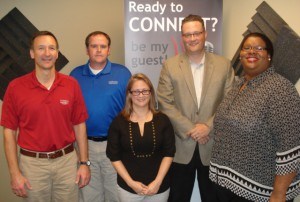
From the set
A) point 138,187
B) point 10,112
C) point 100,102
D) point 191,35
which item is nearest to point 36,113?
point 10,112

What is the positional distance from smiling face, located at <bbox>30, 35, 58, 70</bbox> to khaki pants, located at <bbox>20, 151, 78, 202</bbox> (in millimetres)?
653

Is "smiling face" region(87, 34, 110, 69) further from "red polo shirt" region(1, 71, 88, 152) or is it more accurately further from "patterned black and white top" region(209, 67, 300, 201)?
"patterned black and white top" region(209, 67, 300, 201)

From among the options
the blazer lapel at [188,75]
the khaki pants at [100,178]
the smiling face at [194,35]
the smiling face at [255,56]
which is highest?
the smiling face at [194,35]

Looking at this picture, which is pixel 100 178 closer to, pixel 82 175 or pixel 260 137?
pixel 82 175

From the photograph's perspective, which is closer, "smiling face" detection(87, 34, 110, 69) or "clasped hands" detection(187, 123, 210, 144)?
"clasped hands" detection(187, 123, 210, 144)

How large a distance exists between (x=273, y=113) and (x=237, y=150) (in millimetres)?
302

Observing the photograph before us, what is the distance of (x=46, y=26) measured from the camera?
10.9 feet

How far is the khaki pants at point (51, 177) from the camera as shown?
2.13 m

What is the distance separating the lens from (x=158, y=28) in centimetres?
A: 297

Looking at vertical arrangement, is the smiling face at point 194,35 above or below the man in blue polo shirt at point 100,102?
above

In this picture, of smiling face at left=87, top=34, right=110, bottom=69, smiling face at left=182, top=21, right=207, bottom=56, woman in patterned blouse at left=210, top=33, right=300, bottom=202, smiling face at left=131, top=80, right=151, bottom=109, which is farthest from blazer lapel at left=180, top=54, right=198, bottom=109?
smiling face at left=87, top=34, right=110, bottom=69

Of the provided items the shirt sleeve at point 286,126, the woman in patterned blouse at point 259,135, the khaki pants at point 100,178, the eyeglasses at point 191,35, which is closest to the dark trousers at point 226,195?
the woman in patterned blouse at point 259,135

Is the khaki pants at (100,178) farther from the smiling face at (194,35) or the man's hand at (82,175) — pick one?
the smiling face at (194,35)

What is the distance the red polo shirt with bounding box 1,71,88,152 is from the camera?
210 centimetres
